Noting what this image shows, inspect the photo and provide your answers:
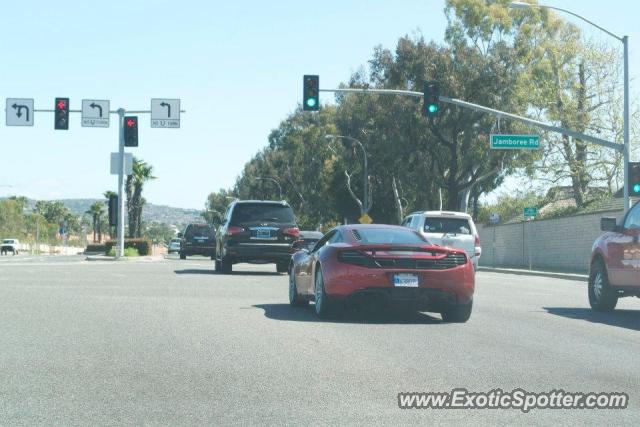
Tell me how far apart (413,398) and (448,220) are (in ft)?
69.0

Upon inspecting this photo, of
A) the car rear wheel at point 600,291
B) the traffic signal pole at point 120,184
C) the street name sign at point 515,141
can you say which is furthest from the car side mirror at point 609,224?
the traffic signal pole at point 120,184

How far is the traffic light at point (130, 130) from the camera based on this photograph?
39.4 meters

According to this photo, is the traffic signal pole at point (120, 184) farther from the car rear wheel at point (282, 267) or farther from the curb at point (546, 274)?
the curb at point (546, 274)

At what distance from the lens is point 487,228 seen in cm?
5153

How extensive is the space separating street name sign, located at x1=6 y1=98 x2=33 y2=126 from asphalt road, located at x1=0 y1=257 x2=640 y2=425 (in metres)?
23.4

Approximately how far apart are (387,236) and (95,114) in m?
28.7

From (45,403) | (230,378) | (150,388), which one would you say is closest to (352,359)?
(230,378)

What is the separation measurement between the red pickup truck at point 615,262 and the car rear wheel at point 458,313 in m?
3.05

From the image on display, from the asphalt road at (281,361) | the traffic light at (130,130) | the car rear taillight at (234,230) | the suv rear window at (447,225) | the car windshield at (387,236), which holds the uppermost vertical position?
the traffic light at (130,130)

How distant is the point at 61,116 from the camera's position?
36.9m

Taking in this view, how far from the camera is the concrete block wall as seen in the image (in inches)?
1516

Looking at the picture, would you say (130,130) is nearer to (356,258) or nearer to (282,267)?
(282,267)

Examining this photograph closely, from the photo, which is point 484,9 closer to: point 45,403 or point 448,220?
point 448,220

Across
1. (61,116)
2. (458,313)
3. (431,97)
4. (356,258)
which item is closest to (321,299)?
(356,258)
